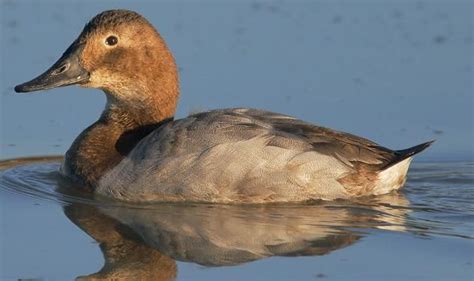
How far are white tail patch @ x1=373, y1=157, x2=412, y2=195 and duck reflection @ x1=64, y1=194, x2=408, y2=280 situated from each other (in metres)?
0.07

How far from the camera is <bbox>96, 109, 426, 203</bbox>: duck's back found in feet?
25.1

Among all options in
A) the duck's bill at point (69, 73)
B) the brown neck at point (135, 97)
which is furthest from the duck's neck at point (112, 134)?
the duck's bill at point (69, 73)

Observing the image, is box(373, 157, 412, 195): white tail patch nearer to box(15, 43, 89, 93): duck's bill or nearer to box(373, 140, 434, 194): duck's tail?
box(373, 140, 434, 194): duck's tail

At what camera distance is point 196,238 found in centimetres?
704

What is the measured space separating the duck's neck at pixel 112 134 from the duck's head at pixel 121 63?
0.06 metres

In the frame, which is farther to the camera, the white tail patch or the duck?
the white tail patch

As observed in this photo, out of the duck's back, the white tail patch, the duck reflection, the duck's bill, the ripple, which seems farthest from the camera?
the duck's bill

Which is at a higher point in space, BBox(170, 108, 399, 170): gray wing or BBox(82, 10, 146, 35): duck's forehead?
BBox(82, 10, 146, 35): duck's forehead

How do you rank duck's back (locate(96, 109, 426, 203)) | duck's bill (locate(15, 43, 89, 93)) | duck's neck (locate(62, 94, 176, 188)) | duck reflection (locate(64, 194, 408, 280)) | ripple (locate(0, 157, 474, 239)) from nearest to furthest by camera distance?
duck reflection (locate(64, 194, 408, 280)), ripple (locate(0, 157, 474, 239)), duck's back (locate(96, 109, 426, 203)), duck's neck (locate(62, 94, 176, 188)), duck's bill (locate(15, 43, 89, 93))

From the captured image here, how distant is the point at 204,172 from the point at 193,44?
3.47 meters

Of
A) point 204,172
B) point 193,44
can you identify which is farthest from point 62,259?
point 193,44

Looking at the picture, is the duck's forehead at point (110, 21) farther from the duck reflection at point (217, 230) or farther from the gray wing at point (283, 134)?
the duck reflection at point (217, 230)

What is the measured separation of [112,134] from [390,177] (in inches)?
72.1

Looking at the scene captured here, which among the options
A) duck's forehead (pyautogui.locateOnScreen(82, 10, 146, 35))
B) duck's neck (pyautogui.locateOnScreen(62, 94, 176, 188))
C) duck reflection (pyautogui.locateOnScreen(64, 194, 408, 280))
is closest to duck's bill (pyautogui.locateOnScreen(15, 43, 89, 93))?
duck's forehead (pyautogui.locateOnScreen(82, 10, 146, 35))
